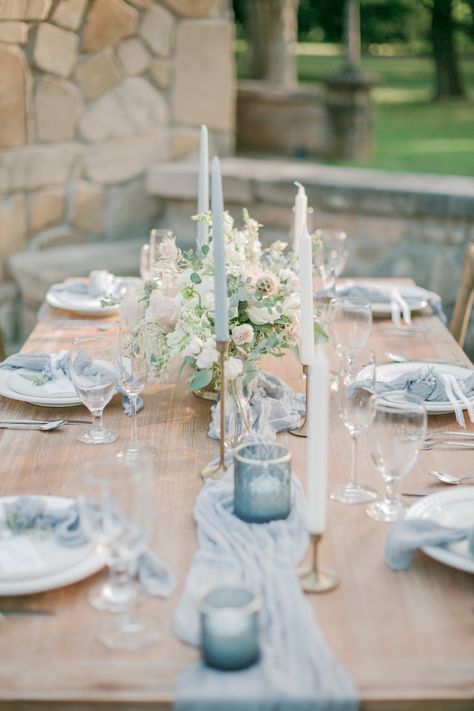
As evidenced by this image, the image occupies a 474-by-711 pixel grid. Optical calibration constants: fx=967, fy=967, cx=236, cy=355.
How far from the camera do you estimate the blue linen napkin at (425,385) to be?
2.11m

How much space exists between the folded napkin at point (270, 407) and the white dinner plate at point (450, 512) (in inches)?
15.5

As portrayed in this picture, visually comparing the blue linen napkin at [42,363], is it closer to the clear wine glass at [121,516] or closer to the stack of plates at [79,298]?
the stack of plates at [79,298]

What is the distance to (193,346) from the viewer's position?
1.98 m

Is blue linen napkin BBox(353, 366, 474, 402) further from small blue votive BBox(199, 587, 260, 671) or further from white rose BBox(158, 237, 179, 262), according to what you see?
small blue votive BBox(199, 587, 260, 671)

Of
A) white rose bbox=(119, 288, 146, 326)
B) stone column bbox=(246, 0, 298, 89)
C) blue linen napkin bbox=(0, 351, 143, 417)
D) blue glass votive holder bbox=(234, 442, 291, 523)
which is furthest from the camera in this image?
stone column bbox=(246, 0, 298, 89)

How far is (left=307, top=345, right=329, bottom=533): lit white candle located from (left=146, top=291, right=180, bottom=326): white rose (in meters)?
0.78

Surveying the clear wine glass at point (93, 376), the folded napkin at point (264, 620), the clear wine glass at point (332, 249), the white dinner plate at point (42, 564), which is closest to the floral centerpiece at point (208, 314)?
the clear wine glass at point (93, 376)

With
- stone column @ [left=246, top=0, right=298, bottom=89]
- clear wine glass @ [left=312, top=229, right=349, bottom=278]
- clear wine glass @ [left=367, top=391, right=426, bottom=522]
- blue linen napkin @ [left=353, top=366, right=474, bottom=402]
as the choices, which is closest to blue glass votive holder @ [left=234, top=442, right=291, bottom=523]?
clear wine glass @ [left=367, top=391, right=426, bottom=522]

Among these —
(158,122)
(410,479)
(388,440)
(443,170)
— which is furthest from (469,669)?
(443,170)

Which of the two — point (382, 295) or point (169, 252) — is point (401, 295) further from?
point (169, 252)

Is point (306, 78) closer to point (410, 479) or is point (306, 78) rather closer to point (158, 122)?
point (158, 122)

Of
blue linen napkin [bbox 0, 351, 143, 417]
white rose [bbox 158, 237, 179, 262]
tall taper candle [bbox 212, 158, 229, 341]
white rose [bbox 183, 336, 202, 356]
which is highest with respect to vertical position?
tall taper candle [bbox 212, 158, 229, 341]

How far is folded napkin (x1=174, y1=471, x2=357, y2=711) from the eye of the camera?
115 centimetres

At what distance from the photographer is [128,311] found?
208cm
